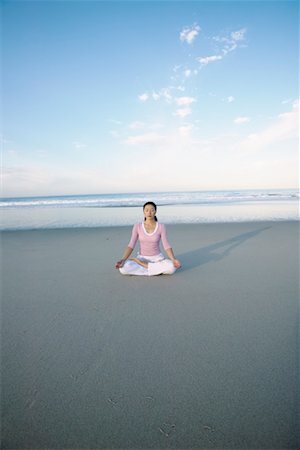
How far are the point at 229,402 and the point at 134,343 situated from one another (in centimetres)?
108

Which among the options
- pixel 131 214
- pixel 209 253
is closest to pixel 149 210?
pixel 209 253

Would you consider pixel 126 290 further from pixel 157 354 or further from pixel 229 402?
pixel 229 402

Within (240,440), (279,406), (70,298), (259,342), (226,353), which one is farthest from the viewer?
(70,298)

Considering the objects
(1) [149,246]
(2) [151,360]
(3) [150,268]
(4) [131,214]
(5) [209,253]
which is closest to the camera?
(2) [151,360]

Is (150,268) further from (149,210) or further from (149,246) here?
(149,210)

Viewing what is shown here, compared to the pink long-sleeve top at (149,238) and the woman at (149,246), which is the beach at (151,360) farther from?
the pink long-sleeve top at (149,238)

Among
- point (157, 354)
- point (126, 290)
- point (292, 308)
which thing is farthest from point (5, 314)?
point (292, 308)

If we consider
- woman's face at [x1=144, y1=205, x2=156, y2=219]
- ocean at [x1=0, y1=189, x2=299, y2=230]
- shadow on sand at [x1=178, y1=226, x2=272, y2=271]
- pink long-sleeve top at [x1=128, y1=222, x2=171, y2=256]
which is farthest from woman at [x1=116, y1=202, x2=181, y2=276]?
ocean at [x1=0, y1=189, x2=299, y2=230]

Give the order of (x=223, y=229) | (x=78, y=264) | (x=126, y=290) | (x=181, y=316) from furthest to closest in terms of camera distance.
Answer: (x=223, y=229)
(x=78, y=264)
(x=126, y=290)
(x=181, y=316)

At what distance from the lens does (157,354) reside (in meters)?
2.42

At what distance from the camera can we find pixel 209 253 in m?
6.68

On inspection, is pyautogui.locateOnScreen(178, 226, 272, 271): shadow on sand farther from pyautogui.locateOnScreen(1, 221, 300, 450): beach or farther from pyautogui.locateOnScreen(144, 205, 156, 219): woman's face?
pyautogui.locateOnScreen(144, 205, 156, 219): woman's face

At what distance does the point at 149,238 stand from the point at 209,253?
8.34 feet

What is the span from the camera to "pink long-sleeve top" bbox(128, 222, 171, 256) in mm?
4742
